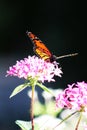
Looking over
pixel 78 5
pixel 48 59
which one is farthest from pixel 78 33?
pixel 48 59

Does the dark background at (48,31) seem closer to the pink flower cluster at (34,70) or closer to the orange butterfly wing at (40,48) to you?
the orange butterfly wing at (40,48)

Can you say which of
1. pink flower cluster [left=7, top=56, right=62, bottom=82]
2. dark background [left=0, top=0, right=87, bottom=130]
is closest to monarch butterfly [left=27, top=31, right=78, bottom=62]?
pink flower cluster [left=7, top=56, right=62, bottom=82]

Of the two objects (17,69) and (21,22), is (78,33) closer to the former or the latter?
(21,22)

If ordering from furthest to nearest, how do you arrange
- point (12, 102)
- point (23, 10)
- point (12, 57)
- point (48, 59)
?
point (23, 10), point (12, 57), point (12, 102), point (48, 59)

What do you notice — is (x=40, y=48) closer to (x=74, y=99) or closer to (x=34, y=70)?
(x=34, y=70)

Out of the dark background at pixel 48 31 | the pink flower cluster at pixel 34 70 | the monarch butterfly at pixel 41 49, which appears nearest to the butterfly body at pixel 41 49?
the monarch butterfly at pixel 41 49
